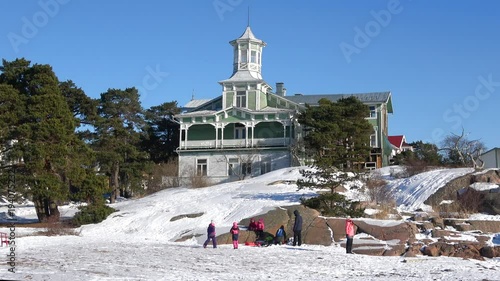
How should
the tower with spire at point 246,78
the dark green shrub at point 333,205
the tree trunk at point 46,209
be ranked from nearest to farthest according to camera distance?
the dark green shrub at point 333,205
the tree trunk at point 46,209
the tower with spire at point 246,78

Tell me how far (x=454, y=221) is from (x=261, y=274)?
13168mm

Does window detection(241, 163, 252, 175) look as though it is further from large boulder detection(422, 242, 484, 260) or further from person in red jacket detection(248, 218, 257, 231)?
large boulder detection(422, 242, 484, 260)

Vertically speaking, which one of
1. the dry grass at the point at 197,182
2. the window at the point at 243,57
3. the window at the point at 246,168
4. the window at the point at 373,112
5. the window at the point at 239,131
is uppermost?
the window at the point at 243,57

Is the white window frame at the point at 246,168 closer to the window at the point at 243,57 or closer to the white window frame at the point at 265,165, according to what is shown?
the white window frame at the point at 265,165

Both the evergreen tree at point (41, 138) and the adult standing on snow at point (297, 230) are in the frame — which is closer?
the adult standing on snow at point (297, 230)

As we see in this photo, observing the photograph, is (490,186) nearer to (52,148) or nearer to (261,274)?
(261,274)

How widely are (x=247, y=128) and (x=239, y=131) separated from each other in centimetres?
219

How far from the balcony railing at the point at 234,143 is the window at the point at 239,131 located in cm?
154

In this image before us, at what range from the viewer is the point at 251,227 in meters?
26.0

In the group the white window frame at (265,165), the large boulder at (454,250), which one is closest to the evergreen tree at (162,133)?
the white window frame at (265,165)

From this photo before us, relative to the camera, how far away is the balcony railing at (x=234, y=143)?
5006 cm

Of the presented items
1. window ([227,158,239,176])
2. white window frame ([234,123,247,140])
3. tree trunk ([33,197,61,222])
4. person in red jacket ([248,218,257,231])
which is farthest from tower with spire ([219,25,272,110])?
person in red jacket ([248,218,257,231])

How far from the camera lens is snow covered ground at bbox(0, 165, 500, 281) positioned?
52.1ft

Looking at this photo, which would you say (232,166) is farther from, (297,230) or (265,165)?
(297,230)
